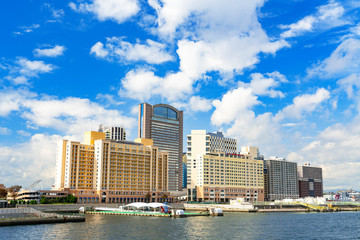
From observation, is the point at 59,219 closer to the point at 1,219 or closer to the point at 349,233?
the point at 1,219

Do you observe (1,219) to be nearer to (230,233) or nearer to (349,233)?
(230,233)

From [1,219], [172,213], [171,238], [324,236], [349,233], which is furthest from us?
[172,213]

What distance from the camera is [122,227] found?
112062 millimetres

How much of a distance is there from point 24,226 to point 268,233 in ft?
237

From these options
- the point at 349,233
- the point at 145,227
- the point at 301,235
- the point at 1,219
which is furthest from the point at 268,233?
the point at 1,219

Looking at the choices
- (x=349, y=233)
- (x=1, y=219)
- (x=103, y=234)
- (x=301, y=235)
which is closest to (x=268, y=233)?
(x=301, y=235)

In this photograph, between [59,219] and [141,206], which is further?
[141,206]

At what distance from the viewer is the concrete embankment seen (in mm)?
117688

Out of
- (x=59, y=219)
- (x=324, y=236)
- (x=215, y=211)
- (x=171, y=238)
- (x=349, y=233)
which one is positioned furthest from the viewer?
(x=215, y=211)

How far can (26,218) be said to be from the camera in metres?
122

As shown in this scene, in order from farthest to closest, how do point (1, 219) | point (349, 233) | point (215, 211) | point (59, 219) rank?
point (215, 211) < point (59, 219) < point (1, 219) < point (349, 233)

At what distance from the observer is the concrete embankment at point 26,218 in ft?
386

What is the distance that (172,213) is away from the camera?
161125 mm

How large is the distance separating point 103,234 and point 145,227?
1979 cm
